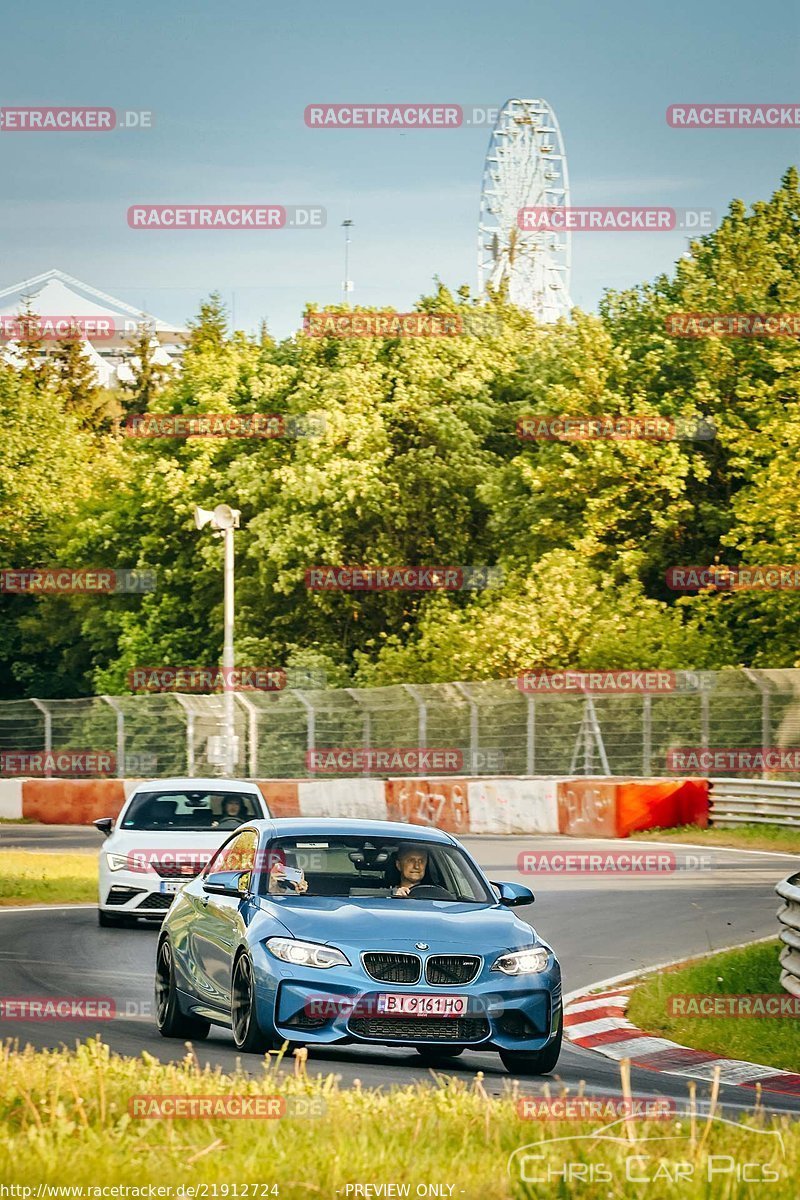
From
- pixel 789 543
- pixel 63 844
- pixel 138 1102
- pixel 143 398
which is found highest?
pixel 143 398

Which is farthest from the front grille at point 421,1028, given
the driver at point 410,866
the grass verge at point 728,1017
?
the grass verge at point 728,1017

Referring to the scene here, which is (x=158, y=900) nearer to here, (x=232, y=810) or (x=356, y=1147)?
(x=232, y=810)

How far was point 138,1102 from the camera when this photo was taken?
22.9 feet

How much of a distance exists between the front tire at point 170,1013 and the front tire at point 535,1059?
193 centimetres

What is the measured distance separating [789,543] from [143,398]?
68640mm

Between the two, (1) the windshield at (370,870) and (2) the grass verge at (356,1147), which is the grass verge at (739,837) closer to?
(1) the windshield at (370,870)

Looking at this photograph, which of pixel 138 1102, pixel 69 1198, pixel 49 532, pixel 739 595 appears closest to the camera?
pixel 69 1198

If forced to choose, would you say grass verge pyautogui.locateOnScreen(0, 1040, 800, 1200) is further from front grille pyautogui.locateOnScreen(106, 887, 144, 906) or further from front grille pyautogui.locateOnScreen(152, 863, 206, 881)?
front grille pyautogui.locateOnScreen(106, 887, 144, 906)

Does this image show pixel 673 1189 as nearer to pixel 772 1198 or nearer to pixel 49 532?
pixel 772 1198

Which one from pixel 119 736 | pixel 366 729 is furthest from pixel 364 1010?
pixel 119 736

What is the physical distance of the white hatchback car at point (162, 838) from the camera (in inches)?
739

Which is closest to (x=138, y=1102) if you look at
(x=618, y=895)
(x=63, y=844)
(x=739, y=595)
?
(x=618, y=895)

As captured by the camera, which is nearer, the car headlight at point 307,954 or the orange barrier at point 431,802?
the car headlight at point 307,954

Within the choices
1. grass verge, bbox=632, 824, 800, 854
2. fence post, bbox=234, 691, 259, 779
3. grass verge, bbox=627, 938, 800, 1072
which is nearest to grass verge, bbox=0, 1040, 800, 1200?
grass verge, bbox=627, 938, 800, 1072
